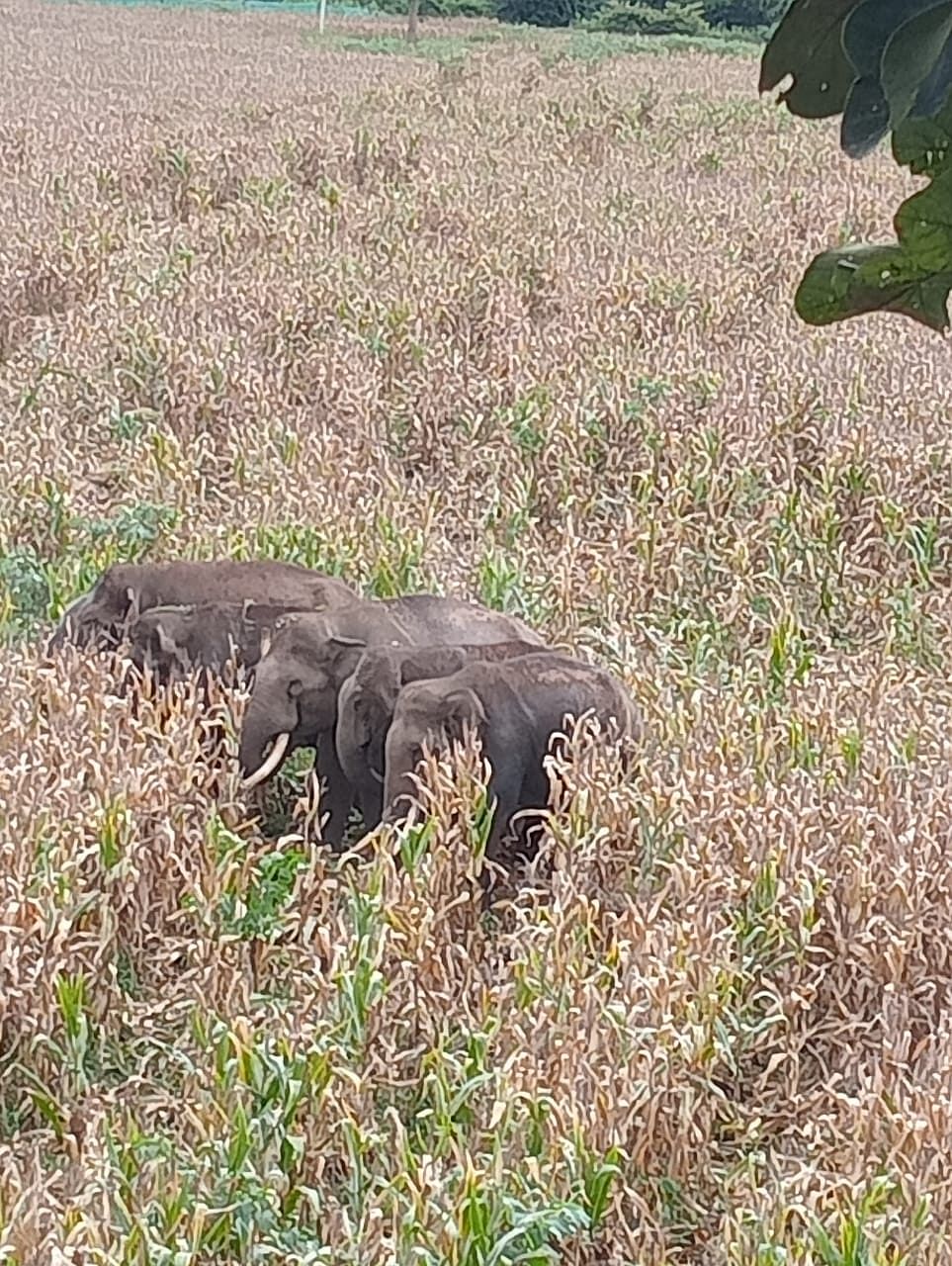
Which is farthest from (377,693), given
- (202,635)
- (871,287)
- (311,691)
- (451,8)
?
(451,8)

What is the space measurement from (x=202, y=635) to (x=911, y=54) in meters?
4.02

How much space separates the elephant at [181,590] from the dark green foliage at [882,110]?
3.78 metres

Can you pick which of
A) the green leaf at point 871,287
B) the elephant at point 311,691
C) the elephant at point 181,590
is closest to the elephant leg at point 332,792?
the elephant at point 311,691

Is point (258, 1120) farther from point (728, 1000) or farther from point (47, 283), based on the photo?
point (47, 283)

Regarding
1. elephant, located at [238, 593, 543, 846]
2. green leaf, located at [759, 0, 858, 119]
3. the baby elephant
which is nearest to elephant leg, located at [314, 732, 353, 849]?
elephant, located at [238, 593, 543, 846]

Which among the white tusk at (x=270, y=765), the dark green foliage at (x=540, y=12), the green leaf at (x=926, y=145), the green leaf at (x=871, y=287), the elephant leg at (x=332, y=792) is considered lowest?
the elephant leg at (x=332, y=792)

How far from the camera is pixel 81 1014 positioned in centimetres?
326

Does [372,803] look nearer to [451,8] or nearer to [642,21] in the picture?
[642,21]

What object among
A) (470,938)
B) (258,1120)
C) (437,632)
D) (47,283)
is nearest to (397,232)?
(47,283)

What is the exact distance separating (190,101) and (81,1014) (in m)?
14.5

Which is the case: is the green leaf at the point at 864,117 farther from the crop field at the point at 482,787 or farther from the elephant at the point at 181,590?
the elephant at the point at 181,590

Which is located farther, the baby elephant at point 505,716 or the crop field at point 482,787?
the baby elephant at point 505,716

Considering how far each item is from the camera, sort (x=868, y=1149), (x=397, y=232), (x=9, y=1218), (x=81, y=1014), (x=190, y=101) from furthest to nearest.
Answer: (x=190, y=101), (x=397, y=232), (x=81, y=1014), (x=868, y=1149), (x=9, y=1218)

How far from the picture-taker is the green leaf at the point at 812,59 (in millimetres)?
801
